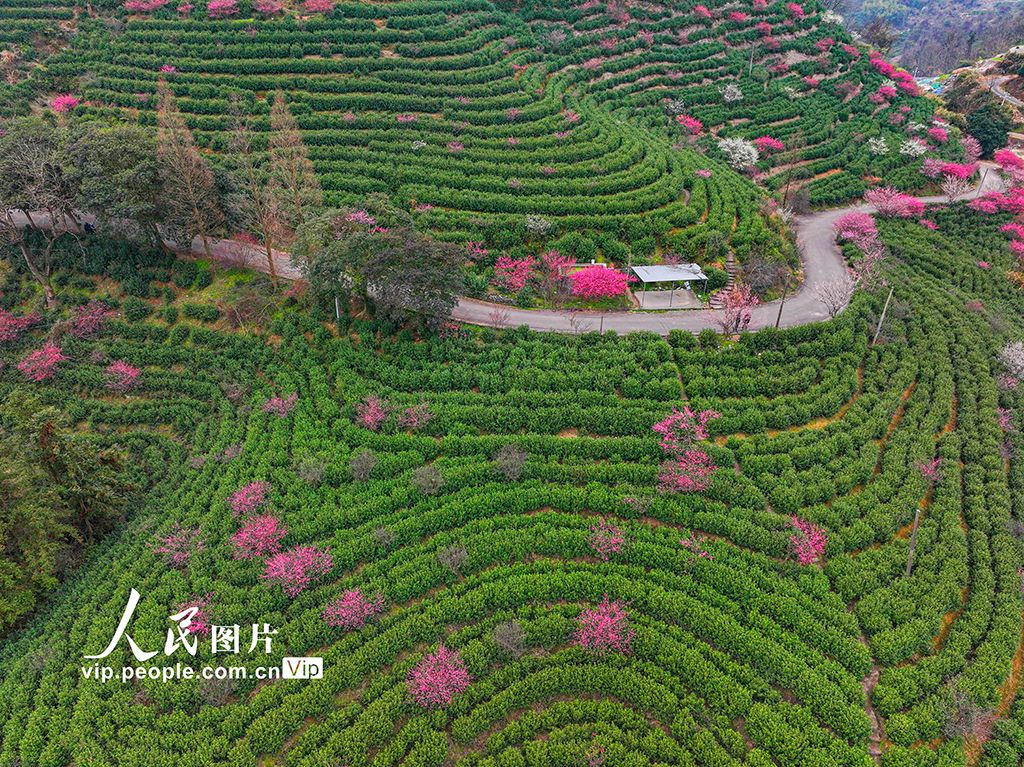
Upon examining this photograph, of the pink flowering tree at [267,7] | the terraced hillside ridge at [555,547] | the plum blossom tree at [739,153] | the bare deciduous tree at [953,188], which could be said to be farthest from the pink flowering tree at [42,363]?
the bare deciduous tree at [953,188]

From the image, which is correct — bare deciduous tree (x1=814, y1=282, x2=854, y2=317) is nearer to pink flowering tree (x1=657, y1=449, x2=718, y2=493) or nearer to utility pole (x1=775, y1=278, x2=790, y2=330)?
utility pole (x1=775, y1=278, x2=790, y2=330)

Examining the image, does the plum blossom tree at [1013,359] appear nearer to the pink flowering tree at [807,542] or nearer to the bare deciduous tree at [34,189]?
the pink flowering tree at [807,542]

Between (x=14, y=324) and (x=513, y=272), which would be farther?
(x=513, y=272)

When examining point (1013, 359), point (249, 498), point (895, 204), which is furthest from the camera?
point (895, 204)

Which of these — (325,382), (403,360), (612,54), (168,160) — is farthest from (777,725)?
(612,54)

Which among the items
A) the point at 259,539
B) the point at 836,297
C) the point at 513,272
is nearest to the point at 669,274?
the point at 836,297

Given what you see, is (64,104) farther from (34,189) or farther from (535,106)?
(535,106)

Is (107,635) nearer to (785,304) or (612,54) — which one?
(785,304)
